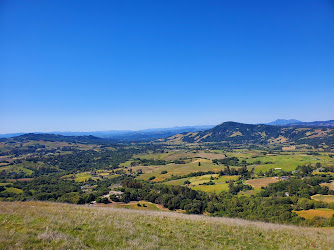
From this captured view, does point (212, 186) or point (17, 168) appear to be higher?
point (17, 168)

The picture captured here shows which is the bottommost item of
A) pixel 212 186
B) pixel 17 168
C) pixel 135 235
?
pixel 212 186

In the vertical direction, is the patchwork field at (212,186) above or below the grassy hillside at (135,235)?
below

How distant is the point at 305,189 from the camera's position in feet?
253

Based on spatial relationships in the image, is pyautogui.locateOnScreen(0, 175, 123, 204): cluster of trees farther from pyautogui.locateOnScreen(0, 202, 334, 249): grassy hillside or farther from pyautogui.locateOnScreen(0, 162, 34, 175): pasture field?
pyautogui.locateOnScreen(0, 162, 34, 175): pasture field

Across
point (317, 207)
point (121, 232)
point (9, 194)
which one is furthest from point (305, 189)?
point (9, 194)

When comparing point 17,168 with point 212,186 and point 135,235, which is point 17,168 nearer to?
point 212,186

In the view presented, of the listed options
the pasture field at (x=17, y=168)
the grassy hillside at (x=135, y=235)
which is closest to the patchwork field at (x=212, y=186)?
the grassy hillside at (x=135, y=235)

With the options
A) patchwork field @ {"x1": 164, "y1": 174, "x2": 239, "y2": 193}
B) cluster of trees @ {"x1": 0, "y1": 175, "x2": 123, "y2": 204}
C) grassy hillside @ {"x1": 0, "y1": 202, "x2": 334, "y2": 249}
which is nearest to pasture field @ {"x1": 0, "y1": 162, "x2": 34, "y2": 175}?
cluster of trees @ {"x1": 0, "y1": 175, "x2": 123, "y2": 204}

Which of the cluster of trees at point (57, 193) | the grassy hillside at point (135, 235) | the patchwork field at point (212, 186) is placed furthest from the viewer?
the patchwork field at point (212, 186)

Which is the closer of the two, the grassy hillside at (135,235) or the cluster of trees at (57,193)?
the grassy hillside at (135,235)

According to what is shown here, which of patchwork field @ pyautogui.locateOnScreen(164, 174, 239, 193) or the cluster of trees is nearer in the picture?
the cluster of trees

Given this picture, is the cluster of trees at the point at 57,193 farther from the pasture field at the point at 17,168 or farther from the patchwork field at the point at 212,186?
the pasture field at the point at 17,168

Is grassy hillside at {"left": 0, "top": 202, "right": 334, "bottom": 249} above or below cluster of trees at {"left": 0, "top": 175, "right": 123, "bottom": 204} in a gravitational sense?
above

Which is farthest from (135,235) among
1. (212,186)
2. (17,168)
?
(17,168)
